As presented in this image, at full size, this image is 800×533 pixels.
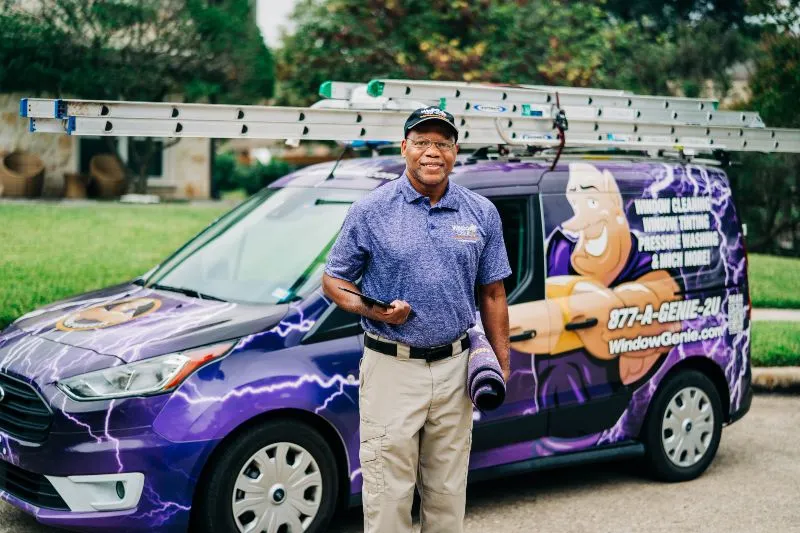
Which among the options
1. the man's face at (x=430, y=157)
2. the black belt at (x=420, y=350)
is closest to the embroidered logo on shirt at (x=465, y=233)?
the man's face at (x=430, y=157)

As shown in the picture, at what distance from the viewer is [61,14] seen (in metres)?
16.6

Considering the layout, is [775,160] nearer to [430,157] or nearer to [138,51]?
[138,51]

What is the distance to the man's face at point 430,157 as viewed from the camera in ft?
12.5

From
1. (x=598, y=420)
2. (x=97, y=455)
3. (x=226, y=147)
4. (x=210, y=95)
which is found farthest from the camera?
(x=226, y=147)

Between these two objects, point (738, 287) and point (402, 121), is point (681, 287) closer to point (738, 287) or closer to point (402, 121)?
point (738, 287)

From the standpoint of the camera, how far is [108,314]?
16.6ft

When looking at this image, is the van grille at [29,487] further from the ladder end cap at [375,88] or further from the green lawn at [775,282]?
the green lawn at [775,282]

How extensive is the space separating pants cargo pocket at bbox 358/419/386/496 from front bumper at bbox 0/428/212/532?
889 mm

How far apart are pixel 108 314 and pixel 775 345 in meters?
6.61

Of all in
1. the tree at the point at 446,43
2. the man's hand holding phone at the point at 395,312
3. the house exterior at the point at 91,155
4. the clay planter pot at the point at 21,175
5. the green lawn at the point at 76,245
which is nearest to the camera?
the man's hand holding phone at the point at 395,312

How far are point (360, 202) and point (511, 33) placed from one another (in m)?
16.5

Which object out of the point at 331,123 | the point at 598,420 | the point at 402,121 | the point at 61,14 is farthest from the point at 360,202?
the point at 61,14

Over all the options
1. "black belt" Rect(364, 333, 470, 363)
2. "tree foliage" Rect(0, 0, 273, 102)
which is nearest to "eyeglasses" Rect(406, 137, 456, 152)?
"black belt" Rect(364, 333, 470, 363)

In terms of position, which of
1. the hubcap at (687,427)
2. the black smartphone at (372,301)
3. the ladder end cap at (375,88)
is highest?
the ladder end cap at (375,88)
